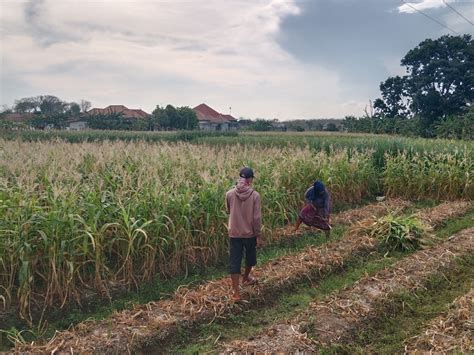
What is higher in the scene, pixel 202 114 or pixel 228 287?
pixel 202 114

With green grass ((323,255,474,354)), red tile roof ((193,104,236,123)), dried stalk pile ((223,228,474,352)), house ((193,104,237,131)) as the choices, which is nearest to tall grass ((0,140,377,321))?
dried stalk pile ((223,228,474,352))

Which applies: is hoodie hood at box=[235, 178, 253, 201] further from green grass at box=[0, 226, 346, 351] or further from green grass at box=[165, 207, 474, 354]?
green grass at box=[0, 226, 346, 351]

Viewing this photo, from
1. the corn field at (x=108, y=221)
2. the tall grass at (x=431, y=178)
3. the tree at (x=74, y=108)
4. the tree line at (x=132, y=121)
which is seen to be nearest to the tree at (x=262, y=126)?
the tree line at (x=132, y=121)

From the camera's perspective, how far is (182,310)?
13.1 feet

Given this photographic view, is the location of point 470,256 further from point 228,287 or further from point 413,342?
point 228,287

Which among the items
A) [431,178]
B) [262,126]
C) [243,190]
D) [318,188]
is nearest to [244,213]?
[243,190]

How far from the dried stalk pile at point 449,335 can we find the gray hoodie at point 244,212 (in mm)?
1866

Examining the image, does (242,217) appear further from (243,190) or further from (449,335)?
(449,335)

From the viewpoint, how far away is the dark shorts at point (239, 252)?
4.26m

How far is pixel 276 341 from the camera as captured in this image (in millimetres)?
3475

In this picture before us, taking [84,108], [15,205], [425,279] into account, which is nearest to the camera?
[15,205]

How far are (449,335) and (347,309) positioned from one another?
3.05 ft

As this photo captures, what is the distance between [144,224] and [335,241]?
3.41 m

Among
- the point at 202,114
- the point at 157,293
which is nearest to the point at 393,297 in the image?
the point at 157,293
